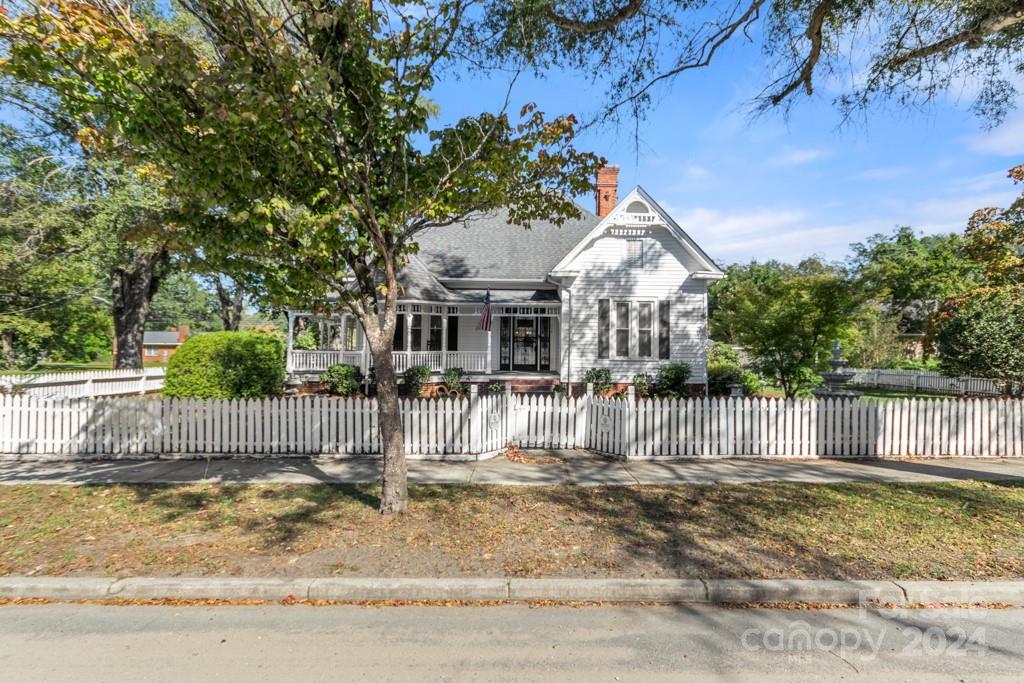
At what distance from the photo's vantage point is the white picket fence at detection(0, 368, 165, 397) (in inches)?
672

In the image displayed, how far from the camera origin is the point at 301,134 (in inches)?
215

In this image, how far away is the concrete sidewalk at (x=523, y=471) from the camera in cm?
797

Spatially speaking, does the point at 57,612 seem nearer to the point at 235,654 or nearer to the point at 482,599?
the point at 235,654

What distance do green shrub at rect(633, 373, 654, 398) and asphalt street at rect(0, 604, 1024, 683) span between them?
37.2ft

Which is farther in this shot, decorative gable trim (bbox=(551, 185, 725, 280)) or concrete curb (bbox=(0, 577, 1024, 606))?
decorative gable trim (bbox=(551, 185, 725, 280))

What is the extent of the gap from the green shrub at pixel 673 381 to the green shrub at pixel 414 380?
7.50m

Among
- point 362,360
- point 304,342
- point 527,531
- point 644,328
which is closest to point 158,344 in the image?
point 304,342

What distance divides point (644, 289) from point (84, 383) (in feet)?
67.8

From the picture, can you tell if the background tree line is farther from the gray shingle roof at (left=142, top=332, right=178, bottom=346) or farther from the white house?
the gray shingle roof at (left=142, top=332, right=178, bottom=346)

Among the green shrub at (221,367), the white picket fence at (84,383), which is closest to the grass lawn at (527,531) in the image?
the green shrub at (221,367)

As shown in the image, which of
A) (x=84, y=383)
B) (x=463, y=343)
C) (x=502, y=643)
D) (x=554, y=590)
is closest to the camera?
(x=502, y=643)

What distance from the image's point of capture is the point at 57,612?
14.3 ft

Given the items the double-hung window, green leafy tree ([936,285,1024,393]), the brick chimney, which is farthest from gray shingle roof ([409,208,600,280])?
green leafy tree ([936,285,1024,393])

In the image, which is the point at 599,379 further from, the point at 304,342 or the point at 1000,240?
the point at 304,342
